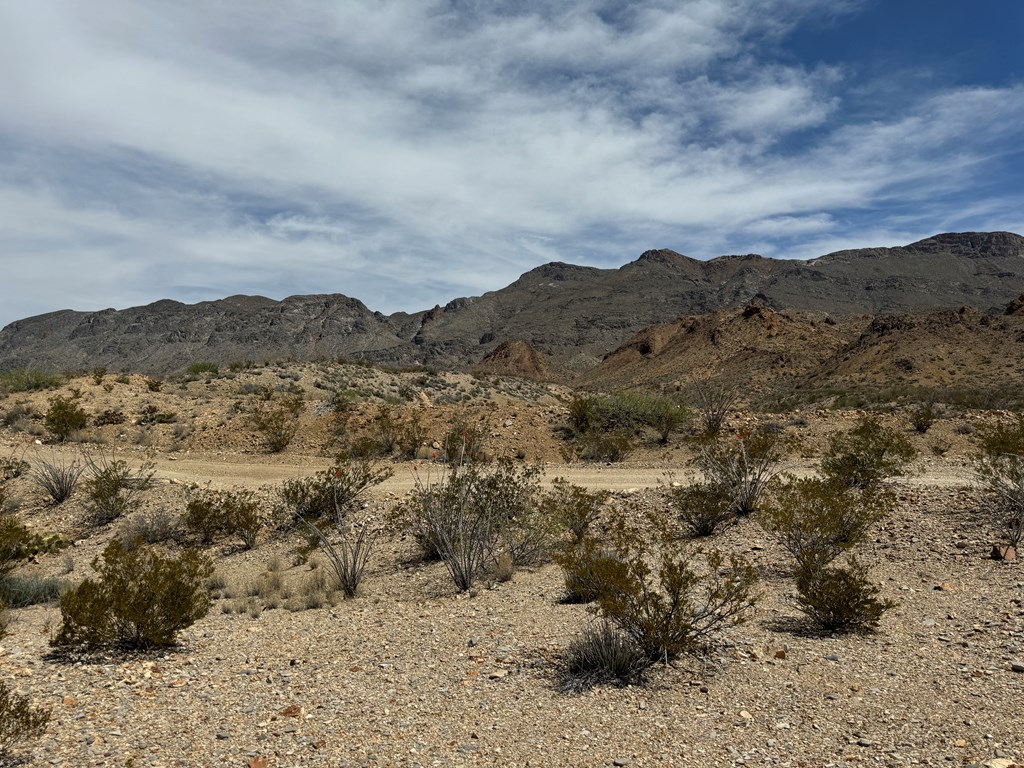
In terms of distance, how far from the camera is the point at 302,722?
488 centimetres

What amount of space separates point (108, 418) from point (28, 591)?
12.8 m

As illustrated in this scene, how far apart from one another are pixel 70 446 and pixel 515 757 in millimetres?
17877

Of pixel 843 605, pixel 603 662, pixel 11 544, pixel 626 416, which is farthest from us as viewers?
pixel 626 416

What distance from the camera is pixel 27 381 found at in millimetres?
23453

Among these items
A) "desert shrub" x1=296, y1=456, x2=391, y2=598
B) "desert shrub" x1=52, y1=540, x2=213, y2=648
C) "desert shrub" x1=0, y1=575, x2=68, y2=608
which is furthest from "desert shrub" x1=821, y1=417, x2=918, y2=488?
"desert shrub" x1=0, y1=575, x2=68, y2=608

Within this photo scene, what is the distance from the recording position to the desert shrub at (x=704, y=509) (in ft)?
35.3

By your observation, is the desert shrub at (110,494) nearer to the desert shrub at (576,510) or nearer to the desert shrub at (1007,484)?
the desert shrub at (576,510)

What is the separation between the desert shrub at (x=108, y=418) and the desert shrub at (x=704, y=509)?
56.9ft

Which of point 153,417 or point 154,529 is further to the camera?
point 153,417

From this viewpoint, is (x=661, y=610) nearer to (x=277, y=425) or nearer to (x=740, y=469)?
(x=740, y=469)

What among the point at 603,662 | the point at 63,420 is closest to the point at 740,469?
the point at 603,662

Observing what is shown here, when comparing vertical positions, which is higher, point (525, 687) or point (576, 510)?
point (576, 510)

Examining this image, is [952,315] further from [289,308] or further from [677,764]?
[289,308]

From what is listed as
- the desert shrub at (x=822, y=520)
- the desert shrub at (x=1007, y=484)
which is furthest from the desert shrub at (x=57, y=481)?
the desert shrub at (x=1007, y=484)
